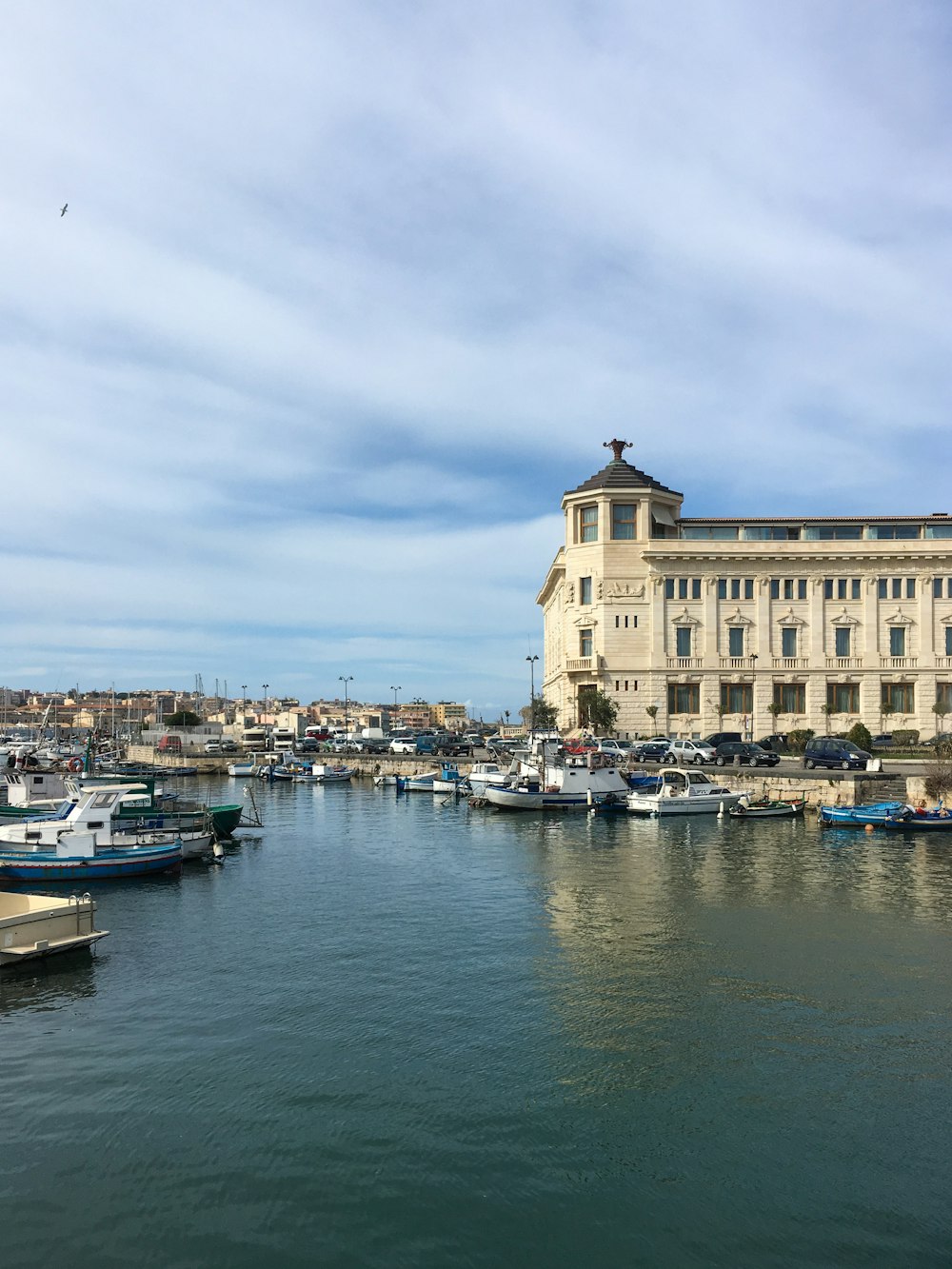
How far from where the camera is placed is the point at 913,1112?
44.9 ft

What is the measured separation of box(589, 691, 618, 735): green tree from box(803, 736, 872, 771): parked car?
2008 cm

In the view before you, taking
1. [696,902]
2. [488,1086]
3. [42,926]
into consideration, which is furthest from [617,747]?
[488,1086]

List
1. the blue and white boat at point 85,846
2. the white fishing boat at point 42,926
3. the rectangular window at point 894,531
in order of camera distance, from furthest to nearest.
Result: 1. the rectangular window at point 894,531
2. the blue and white boat at point 85,846
3. the white fishing boat at point 42,926

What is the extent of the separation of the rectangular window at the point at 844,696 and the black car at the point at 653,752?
23.4 metres

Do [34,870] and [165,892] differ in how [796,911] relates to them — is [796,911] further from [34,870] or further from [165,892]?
[34,870]

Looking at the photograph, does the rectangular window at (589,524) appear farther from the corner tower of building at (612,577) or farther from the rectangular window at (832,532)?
the rectangular window at (832,532)

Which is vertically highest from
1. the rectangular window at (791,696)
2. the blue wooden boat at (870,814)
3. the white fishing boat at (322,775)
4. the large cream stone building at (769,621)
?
the large cream stone building at (769,621)

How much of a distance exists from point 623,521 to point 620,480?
3.76 m

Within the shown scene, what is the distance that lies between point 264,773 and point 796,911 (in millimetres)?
71861

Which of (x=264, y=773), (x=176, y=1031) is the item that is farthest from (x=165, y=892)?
(x=264, y=773)

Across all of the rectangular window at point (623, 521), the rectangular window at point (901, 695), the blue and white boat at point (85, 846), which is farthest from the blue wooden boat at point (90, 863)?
the rectangular window at point (901, 695)

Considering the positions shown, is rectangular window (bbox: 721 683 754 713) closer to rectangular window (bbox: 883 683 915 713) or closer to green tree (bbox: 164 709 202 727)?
rectangular window (bbox: 883 683 915 713)

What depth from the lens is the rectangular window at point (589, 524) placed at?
84.9 metres

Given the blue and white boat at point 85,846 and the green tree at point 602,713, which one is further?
the green tree at point 602,713
